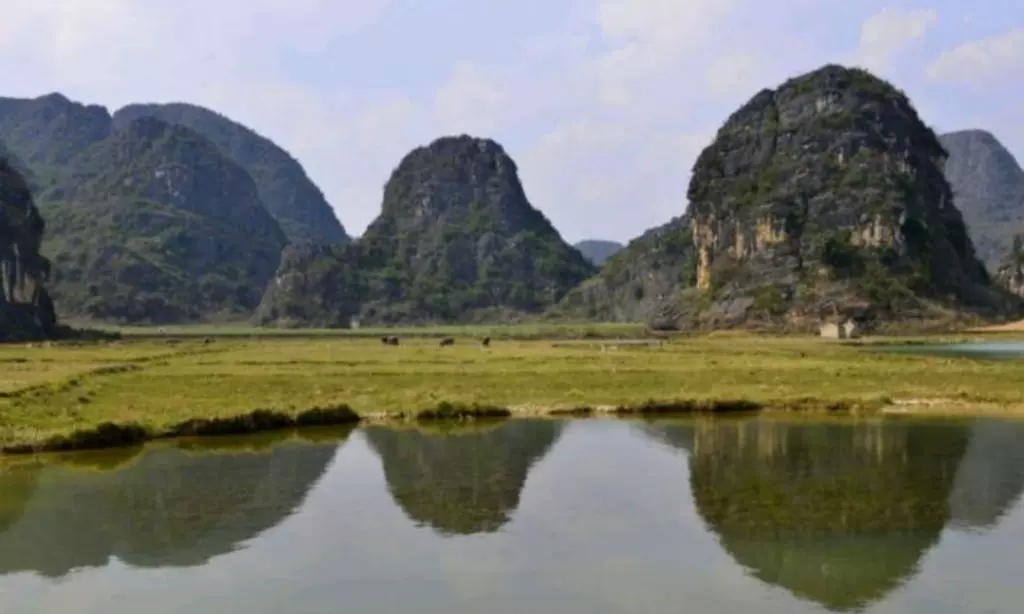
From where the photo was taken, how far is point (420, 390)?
44.3 meters

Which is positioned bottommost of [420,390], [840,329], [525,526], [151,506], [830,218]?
[151,506]

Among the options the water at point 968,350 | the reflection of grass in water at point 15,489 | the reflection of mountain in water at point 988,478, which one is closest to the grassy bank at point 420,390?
the reflection of grass in water at point 15,489

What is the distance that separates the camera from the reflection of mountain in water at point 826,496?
1797 centimetres

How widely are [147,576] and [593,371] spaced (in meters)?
36.3

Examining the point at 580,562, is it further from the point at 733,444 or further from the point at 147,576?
the point at 733,444

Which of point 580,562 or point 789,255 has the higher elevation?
point 789,255

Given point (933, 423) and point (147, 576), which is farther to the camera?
point (933, 423)

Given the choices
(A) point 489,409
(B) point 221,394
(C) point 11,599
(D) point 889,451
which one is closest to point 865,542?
(D) point 889,451

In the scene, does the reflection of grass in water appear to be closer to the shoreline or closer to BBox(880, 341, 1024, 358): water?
the shoreline

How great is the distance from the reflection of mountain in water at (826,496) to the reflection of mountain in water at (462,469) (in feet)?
16.3

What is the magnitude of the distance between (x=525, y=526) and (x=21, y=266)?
6072 inches

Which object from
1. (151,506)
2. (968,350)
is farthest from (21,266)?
(151,506)

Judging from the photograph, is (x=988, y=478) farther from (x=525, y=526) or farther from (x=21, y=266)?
(x=21, y=266)

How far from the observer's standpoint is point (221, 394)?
41906 millimetres
